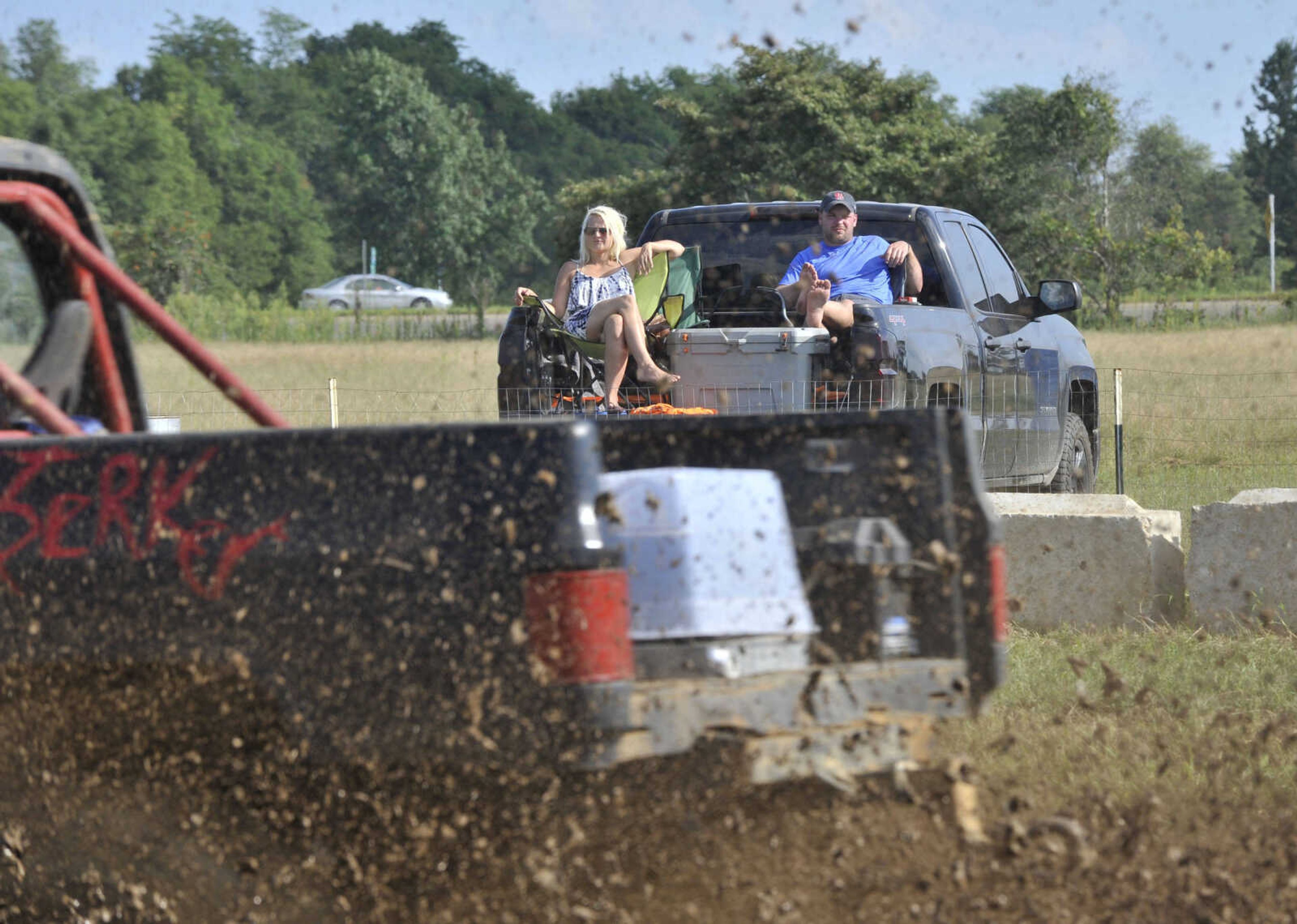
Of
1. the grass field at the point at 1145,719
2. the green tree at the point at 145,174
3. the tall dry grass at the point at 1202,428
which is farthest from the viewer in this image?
the green tree at the point at 145,174

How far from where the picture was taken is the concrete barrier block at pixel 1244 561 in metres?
6.54

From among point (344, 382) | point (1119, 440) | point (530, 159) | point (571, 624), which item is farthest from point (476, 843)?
point (530, 159)

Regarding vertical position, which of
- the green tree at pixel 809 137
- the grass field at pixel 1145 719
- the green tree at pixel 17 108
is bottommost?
the grass field at pixel 1145 719

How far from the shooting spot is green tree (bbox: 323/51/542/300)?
201 feet

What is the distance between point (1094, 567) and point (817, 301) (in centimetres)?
183

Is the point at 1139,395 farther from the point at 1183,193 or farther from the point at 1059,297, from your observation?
the point at 1183,193

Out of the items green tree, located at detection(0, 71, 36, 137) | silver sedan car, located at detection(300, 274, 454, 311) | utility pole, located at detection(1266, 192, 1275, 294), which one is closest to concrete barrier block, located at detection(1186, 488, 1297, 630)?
silver sedan car, located at detection(300, 274, 454, 311)

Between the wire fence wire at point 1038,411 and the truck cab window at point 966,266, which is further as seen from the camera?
the truck cab window at point 966,266

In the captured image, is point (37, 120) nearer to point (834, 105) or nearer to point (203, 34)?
point (834, 105)

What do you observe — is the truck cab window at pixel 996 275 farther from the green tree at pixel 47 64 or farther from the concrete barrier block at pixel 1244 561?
the green tree at pixel 47 64

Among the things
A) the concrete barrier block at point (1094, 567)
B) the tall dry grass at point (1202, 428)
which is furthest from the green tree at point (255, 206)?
the concrete barrier block at point (1094, 567)

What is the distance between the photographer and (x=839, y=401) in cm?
724

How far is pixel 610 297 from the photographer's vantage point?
26.7 ft

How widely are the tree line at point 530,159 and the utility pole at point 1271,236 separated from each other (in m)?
0.84
